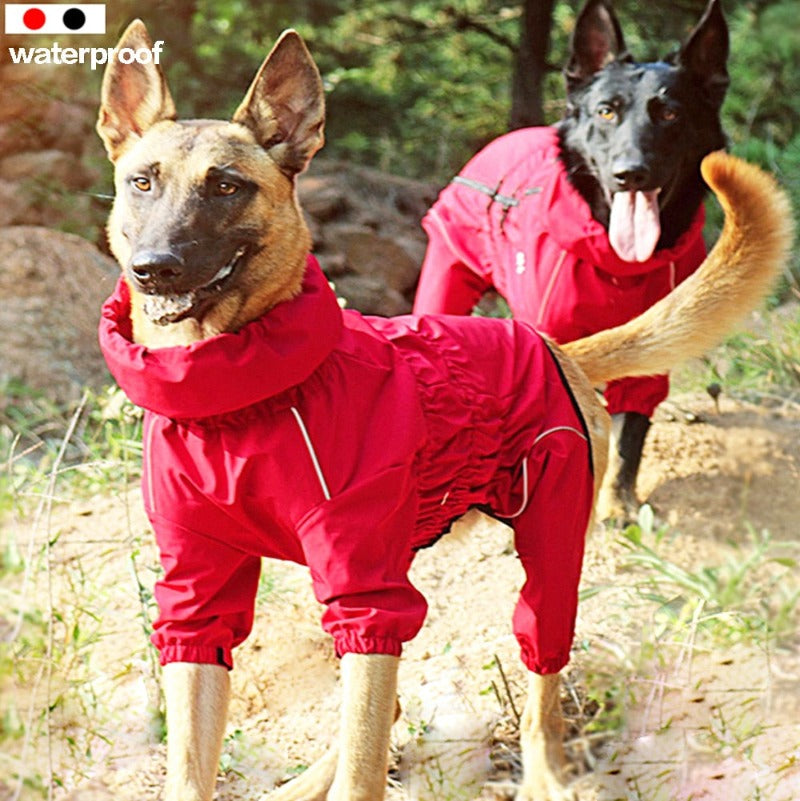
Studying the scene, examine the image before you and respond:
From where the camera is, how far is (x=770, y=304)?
23.9 ft

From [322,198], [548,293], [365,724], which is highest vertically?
[548,293]

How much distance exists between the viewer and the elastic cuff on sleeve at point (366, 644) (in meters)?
2.55

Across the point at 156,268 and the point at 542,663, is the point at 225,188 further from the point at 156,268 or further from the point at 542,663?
the point at 542,663

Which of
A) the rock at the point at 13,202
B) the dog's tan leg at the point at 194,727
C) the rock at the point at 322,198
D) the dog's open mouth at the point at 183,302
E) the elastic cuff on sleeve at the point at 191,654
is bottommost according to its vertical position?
the rock at the point at 322,198

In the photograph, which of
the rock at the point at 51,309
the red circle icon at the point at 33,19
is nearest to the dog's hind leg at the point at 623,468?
the red circle icon at the point at 33,19

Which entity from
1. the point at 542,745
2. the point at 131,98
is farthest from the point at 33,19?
the point at 542,745

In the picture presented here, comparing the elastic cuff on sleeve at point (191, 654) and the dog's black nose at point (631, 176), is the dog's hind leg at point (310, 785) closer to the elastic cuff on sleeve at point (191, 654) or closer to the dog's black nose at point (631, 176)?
the elastic cuff on sleeve at point (191, 654)

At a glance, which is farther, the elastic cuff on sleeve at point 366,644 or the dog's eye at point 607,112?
the dog's eye at point 607,112

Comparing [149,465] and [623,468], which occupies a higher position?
[149,465]

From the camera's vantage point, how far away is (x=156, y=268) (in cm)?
249

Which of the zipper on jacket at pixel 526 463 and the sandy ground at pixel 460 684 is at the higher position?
the zipper on jacket at pixel 526 463

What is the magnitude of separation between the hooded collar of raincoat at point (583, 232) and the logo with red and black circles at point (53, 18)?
1.71 meters

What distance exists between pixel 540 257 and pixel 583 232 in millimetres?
182

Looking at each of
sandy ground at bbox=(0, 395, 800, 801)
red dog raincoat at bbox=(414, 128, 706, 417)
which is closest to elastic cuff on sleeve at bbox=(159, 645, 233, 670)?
sandy ground at bbox=(0, 395, 800, 801)
